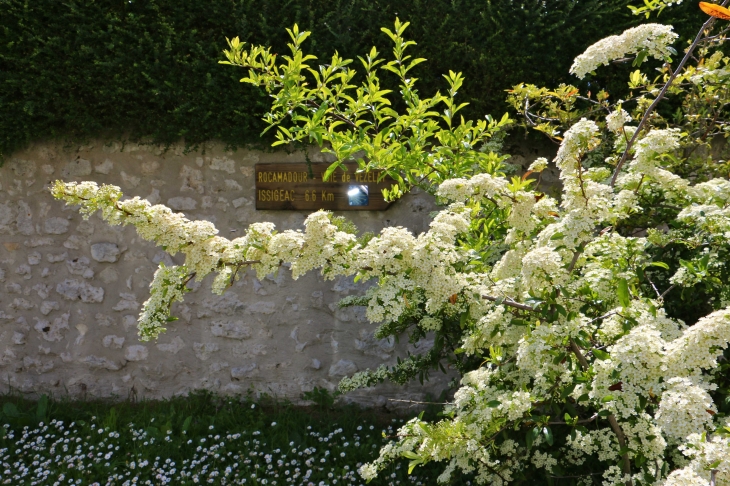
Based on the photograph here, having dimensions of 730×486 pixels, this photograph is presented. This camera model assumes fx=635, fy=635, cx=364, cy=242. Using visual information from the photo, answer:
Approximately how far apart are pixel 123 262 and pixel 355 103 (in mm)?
2392

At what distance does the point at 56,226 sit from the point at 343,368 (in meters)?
2.22

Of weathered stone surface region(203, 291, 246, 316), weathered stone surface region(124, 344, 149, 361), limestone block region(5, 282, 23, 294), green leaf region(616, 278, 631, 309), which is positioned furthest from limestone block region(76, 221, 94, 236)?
green leaf region(616, 278, 631, 309)

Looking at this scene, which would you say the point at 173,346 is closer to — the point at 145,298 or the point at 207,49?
the point at 145,298

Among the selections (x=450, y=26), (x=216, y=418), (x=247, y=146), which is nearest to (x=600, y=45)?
(x=450, y=26)

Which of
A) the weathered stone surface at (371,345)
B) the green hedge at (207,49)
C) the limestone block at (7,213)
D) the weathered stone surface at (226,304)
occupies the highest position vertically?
the green hedge at (207,49)

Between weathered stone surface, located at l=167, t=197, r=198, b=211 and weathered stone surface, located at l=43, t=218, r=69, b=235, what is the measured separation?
796mm

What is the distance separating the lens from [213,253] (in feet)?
6.69

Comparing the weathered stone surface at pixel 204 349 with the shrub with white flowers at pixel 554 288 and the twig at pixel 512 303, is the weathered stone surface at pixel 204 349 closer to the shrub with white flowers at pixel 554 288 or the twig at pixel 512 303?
the shrub with white flowers at pixel 554 288

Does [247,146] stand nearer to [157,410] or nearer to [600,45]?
[157,410]

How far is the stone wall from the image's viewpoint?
159 inches

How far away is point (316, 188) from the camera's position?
3963 mm

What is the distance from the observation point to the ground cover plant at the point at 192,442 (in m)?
3.22

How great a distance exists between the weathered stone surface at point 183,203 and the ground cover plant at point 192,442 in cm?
124

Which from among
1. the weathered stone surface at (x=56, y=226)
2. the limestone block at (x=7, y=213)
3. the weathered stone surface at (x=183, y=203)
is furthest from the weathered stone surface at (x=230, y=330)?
the limestone block at (x=7, y=213)
